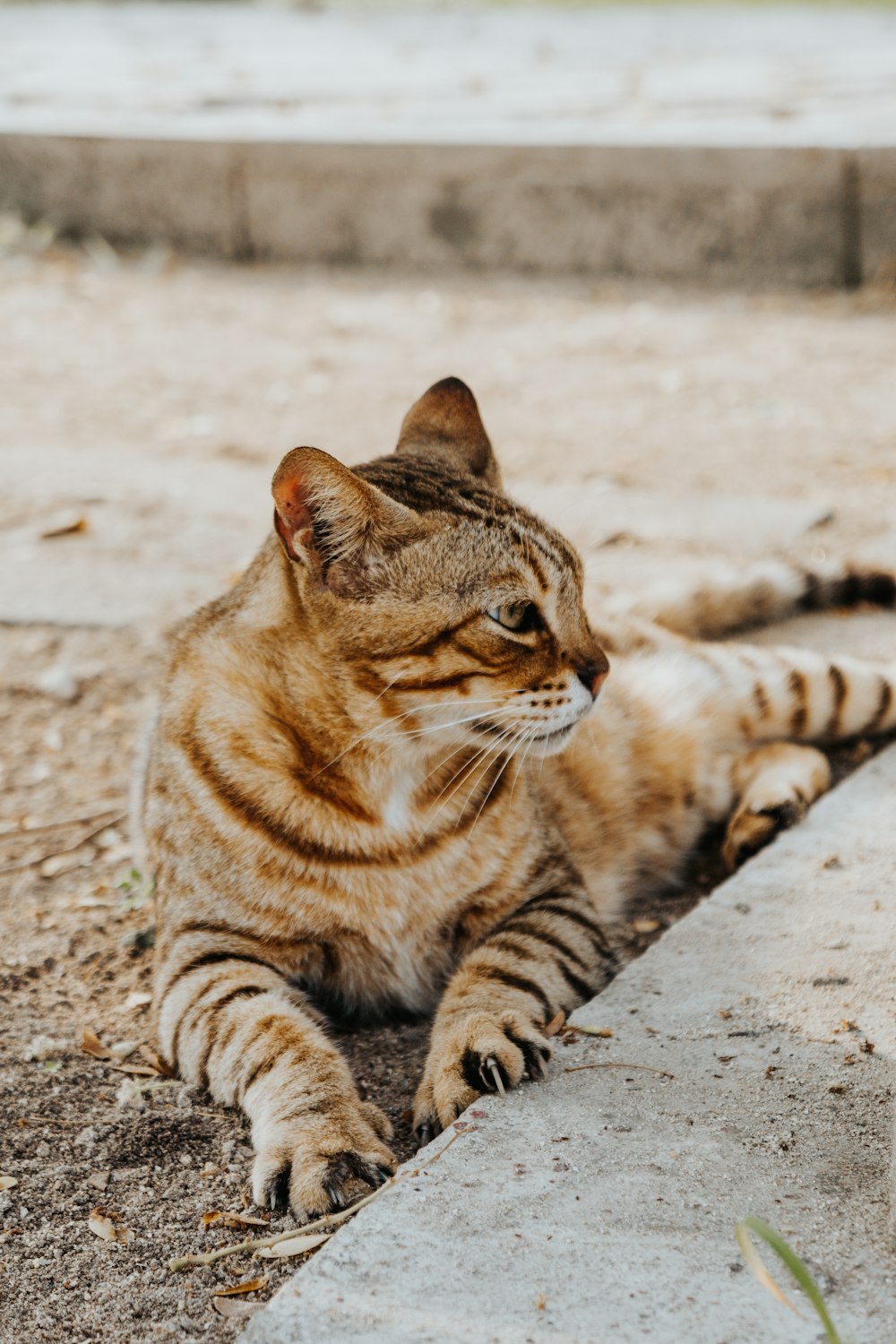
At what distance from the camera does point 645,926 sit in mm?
3486

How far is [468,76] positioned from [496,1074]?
8.37m

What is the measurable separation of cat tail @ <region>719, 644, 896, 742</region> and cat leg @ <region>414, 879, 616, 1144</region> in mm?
1035

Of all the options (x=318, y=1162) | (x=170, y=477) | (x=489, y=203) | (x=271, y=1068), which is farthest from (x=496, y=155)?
(x=318, y=1162)

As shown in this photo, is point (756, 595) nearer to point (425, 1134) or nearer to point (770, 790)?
point (770, 790)

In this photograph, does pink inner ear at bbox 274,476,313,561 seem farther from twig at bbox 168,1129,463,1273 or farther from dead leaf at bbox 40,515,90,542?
dead leaf at bbox 40,515,90,542

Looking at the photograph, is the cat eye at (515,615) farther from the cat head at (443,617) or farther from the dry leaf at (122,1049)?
the dry leaf at (122,1049)

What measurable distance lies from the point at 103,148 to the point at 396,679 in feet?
21.9

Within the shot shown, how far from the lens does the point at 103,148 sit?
847 cm

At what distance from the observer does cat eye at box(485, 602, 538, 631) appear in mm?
2846

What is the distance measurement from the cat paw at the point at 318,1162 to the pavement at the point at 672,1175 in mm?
137

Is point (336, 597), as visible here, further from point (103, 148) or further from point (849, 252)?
point (103, 148)

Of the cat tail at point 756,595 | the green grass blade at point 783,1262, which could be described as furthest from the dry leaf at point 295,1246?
the cat tail at point 756,595

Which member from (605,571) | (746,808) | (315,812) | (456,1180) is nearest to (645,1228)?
(456,1180)

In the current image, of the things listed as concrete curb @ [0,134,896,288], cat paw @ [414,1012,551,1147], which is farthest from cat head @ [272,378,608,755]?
concrete curb @ [0,134,896,288]
